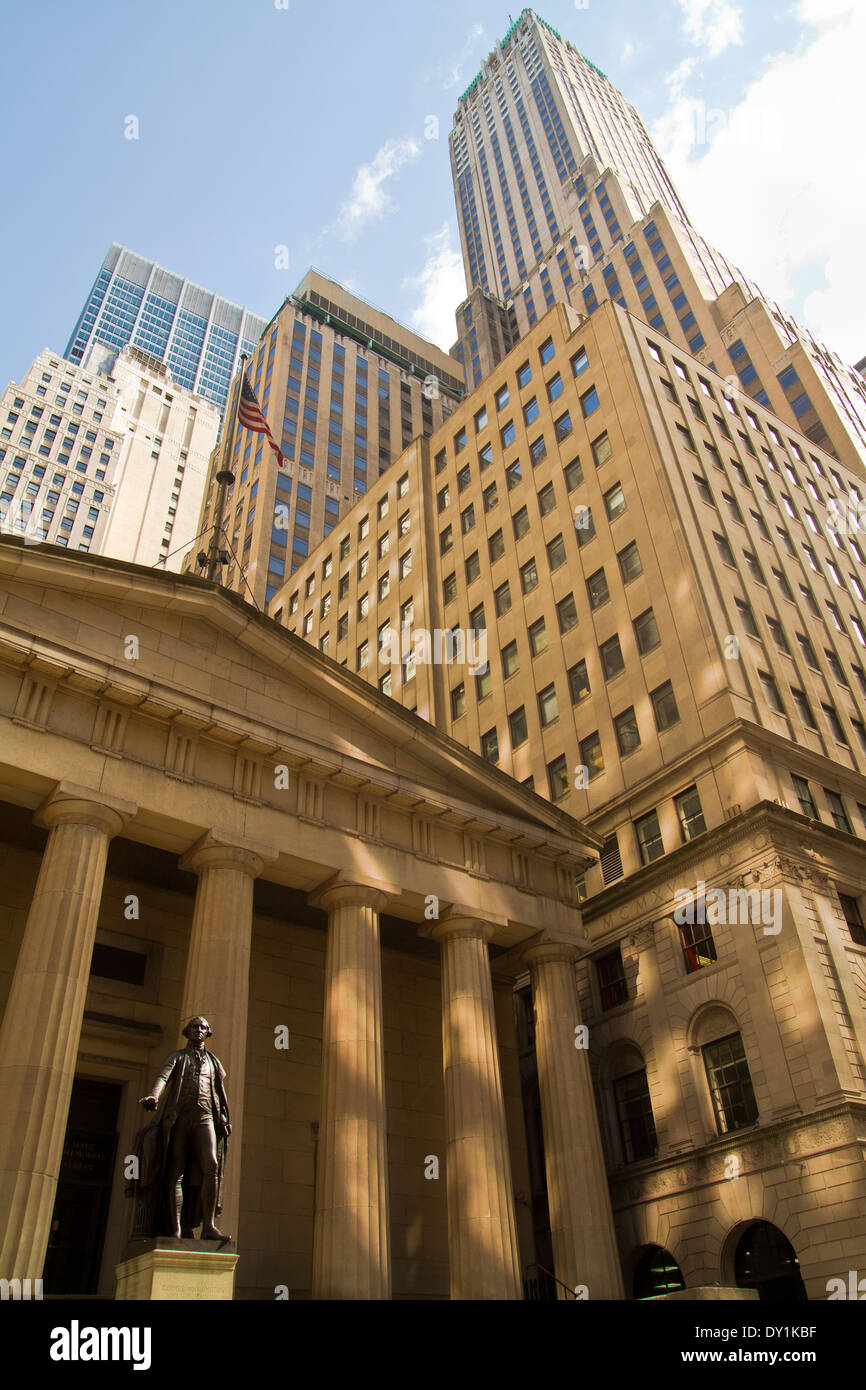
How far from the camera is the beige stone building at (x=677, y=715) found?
2483cm

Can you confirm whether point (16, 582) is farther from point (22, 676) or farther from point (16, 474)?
point (16, 474)

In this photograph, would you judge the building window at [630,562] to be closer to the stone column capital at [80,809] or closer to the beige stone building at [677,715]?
the beige stone building at [677,715]

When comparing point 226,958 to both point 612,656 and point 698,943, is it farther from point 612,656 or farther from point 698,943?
point 612,656

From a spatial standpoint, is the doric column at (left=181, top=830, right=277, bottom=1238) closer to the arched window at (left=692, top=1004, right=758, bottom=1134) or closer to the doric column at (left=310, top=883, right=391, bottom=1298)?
the doric column at (left=310, top=883, right=391, bottom=1298)

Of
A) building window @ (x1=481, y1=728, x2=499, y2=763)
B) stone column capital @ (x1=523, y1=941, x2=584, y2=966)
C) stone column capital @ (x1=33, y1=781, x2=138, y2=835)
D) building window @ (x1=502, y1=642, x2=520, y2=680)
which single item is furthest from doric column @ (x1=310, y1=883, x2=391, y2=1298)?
building window @ (x1=502, y1=642, x2=520, y2=680)

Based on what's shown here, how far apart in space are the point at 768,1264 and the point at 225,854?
55.3ft

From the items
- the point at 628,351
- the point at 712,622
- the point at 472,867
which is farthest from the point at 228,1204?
the point at 628,351

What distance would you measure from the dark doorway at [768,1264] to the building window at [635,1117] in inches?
159

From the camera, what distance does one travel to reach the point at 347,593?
2382 inches

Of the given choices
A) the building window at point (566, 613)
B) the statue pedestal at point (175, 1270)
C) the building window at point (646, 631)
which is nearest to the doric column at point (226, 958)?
the statue pedestal at point (175, 1270)

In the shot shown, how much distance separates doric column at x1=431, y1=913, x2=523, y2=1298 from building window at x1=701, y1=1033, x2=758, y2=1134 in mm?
6748

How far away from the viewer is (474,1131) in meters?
22.1

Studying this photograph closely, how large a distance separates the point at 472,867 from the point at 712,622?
13.1m

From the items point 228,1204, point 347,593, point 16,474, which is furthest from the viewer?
point 16,474
